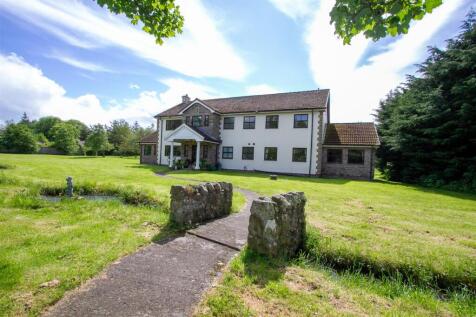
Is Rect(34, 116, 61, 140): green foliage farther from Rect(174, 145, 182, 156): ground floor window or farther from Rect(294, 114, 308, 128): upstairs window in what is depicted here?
Rect(294, 114, 308, 128): upstairs window

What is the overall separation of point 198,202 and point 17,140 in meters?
59.5

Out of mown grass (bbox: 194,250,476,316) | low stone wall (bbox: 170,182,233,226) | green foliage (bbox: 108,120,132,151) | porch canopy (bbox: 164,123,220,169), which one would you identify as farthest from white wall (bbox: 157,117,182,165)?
green foliage (bbox: 108,120,132,151)

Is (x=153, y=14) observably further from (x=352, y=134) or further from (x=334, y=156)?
(x=352, y=134)

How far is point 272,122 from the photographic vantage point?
23938 millimetres

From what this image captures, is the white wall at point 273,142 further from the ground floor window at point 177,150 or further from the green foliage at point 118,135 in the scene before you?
the green foliage at point 118,135

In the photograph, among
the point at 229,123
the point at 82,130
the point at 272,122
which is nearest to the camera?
the point at 272,122

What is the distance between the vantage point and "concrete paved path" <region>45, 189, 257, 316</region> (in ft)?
9.78

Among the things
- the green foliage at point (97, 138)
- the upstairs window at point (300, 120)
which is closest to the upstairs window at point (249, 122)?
the upstairs window at point (300, 120)

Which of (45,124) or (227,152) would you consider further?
(45,124)

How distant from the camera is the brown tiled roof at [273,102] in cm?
2275

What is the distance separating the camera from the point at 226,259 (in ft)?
14.9

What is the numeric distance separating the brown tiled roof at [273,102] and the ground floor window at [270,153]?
3756mm

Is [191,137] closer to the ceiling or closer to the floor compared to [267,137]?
closer to the floor

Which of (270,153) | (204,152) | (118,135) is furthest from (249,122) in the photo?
(118,135)
